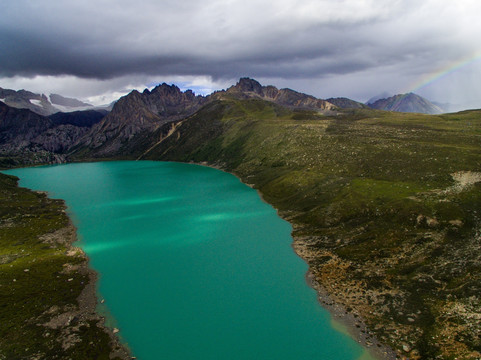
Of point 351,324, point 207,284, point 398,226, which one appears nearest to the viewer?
point 351,324

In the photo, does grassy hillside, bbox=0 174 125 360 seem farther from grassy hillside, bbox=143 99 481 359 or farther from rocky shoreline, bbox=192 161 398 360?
grassy hillside, bbox=143 99 481 359

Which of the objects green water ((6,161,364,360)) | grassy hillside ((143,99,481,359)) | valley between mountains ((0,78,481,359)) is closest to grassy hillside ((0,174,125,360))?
green water ((6,161,364,360))

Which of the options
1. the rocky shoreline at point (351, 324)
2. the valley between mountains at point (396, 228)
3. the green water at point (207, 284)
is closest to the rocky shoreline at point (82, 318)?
the green water at point (207, 284)

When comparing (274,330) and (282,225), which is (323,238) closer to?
(282,225)

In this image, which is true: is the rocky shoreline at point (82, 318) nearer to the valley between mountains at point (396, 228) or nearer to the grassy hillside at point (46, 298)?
the grassy hillside at point (46, 298)

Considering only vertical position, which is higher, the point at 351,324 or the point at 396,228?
the point at 396,228

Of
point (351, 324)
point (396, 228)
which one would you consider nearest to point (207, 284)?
point (351, 324)

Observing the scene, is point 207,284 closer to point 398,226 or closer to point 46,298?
point 46,298
